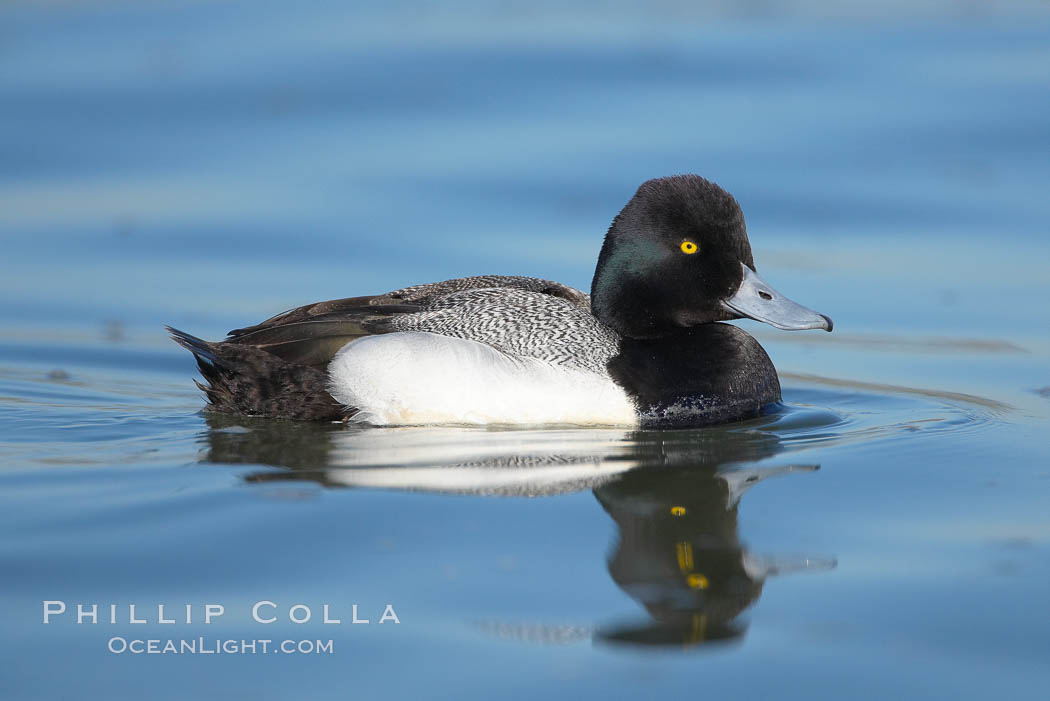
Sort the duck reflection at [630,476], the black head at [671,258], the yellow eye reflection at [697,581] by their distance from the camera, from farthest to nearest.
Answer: the black head at [671,258] < the yellow eye reflection at [697,581] < the duck reflection at [630,476]

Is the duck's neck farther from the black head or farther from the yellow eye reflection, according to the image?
the yellow eye reflection

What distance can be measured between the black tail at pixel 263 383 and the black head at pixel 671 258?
1390mm

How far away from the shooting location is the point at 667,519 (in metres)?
5.16

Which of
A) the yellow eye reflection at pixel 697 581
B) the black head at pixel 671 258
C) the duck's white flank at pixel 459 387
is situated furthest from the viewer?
the black head at pixel 671 258

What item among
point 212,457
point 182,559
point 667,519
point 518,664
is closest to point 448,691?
point 518,664

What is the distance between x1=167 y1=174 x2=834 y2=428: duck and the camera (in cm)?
652

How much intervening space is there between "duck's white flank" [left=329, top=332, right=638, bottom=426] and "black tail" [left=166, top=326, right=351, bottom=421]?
9 cm

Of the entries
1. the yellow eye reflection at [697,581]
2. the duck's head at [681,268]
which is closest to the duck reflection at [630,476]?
the yellow eye reflection at [697,581]

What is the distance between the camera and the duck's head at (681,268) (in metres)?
6.66

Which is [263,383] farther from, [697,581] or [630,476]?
[697,581]

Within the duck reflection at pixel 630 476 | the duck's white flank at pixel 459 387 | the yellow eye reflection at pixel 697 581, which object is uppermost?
the duck's white flank at pixel 459 387

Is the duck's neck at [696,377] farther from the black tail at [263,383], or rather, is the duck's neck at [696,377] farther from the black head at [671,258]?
the black tail at [263,383]

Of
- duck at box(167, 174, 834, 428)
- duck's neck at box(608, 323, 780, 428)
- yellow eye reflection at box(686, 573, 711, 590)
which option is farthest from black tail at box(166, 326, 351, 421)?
yellow eye reflection at box(686, 573, 711, 590)

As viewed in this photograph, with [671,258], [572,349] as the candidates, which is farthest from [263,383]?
[671,258]
